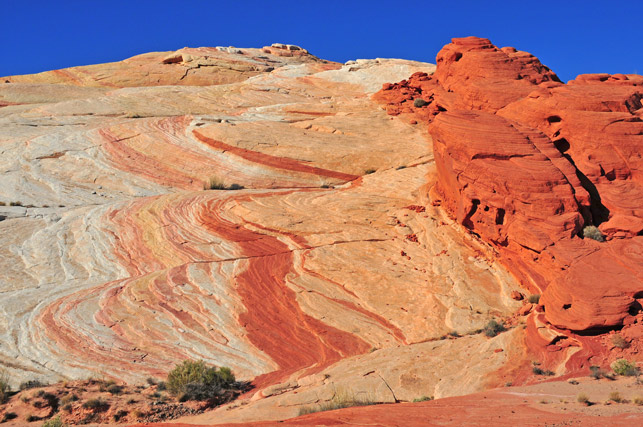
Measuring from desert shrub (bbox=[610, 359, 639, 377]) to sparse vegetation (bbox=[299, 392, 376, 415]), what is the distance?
5121mm

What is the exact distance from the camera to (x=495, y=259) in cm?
1920

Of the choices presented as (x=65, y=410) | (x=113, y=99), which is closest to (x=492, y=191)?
(x=65, y=410)

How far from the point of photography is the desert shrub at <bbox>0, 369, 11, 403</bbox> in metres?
12.9

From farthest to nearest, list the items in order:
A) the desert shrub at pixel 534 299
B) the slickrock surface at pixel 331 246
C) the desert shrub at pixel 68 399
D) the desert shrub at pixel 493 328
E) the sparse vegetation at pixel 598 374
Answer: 1. the desert shrub at pixel 534 299
2. the desert shrub at pixel 493 328
3. the slickrock surface at pixel 331 246
4. the desert shrub at pixel 68 399
5. the sparse vegetation at pixel 598 374

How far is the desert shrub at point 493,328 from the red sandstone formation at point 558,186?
1349mm

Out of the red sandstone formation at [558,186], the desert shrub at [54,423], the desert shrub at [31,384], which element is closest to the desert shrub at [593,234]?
the red sandstone formation at [558,186]

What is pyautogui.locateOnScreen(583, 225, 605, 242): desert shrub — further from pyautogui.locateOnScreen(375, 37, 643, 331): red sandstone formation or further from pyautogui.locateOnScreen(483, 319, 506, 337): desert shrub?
pyautogui.locateOnScreen(483, 319, 506, 337): desert shrub

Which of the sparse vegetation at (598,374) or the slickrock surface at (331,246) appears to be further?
the slickrock surface at (331,246)

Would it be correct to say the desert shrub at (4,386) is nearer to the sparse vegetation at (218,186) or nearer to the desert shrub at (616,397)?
the desert shrub at (616,397)

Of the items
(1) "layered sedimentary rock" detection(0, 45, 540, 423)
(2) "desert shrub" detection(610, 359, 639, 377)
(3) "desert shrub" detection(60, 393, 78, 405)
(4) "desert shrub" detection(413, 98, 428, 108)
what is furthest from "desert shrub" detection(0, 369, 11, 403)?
(4) "desert shrub" detection(413, 98, 428, 108)

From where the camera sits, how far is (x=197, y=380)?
13461mm

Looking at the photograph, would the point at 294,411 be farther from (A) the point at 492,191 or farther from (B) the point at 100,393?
(A) the point at 492,191

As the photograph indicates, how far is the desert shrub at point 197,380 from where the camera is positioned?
1327 cm

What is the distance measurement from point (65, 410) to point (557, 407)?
979 cm
